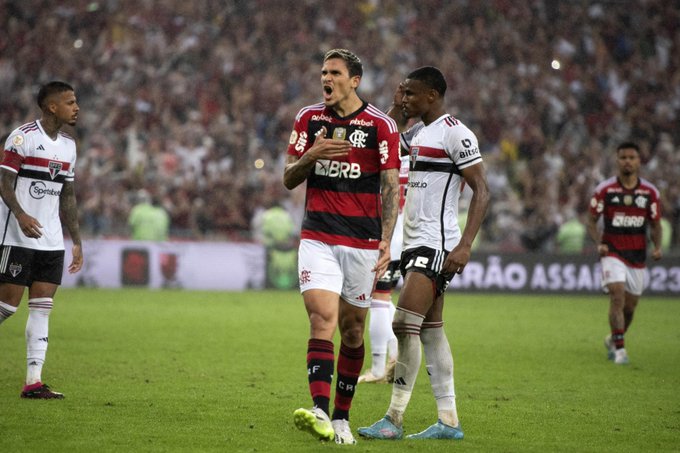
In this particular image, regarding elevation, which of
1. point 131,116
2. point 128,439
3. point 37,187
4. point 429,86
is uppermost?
point 131,116

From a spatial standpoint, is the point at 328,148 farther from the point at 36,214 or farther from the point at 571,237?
the point at 571,237

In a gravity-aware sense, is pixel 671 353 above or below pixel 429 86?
below

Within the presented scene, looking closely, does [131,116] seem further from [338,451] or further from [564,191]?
[338,451]

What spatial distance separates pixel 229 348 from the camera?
42.2 feet

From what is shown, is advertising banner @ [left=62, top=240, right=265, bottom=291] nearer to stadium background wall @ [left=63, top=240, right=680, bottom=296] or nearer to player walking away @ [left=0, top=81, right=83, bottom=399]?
stadium background wall @ [left=63, top=240, right=680, bottom=296]

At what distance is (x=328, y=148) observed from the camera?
6641 millimetres

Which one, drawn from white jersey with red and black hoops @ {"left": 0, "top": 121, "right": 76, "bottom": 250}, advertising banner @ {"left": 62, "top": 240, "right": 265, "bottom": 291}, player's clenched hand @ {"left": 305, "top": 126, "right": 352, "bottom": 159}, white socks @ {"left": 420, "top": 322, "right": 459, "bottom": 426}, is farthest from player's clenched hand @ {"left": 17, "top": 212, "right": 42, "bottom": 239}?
advertising banner @ {"left": 62, "top": 240, "right": 265, "bottom": 291}

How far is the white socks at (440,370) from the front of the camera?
7.32m

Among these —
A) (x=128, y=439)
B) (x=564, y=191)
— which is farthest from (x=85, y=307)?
(x=564, y=191)

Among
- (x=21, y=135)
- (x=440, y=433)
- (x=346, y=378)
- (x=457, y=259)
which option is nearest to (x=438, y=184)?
(x=457, y=259)

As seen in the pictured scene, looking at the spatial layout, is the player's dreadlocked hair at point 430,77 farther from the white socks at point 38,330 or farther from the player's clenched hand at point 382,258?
the white socks at point 38,330

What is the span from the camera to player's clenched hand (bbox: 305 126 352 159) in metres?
6.64

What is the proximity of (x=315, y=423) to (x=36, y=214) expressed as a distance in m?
3.77

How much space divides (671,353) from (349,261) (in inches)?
315
